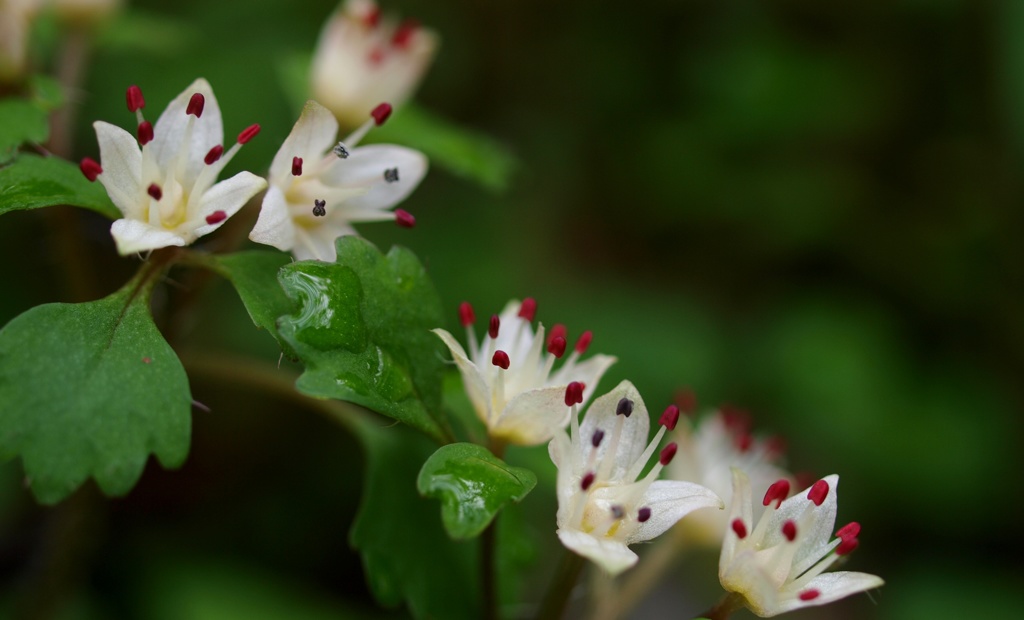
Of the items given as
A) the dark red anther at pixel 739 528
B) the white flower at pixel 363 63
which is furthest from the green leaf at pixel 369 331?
the white flower at pixel 363 63

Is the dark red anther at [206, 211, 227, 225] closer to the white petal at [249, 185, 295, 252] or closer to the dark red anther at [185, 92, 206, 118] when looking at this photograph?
the white petal at [249, 185, 295, 252]

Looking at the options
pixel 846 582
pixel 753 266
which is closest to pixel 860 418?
pixel 753 266

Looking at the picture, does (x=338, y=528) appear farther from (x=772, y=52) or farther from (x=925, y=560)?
(x=772, y=52)

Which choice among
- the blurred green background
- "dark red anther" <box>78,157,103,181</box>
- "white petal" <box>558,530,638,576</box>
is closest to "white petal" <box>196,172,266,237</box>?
"dark red anther" <box>78,157,103,181</box>

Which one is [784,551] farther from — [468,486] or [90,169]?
[90,169]

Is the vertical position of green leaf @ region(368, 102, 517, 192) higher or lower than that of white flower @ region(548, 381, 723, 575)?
higher

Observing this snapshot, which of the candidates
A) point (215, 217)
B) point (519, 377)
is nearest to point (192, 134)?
point (215, 217)

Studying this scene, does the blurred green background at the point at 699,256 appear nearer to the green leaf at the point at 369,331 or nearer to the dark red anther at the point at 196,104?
the dark red anther at the point at 196,104

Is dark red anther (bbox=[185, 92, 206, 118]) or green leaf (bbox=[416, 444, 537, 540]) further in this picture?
dark red anther (bbox=[185, 92, 206, 118])
